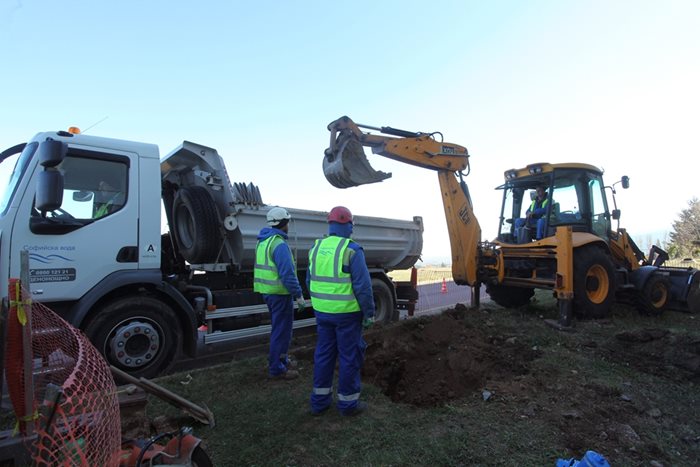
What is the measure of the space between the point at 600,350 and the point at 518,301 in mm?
3513

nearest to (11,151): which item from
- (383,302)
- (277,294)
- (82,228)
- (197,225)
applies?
(82,228)

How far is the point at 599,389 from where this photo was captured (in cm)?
392

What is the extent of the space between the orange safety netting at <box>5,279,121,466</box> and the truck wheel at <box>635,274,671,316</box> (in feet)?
28.1

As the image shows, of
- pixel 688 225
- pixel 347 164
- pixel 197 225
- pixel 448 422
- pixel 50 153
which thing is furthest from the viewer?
pixel 688 225

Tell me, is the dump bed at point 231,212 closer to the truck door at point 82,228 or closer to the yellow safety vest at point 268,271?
the truck door at point 82,228

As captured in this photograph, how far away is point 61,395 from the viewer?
1.73m

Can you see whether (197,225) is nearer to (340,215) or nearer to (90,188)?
(90,188)

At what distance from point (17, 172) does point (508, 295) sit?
7965 mm

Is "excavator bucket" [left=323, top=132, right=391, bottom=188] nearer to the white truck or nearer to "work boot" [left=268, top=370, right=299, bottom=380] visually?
the white truck

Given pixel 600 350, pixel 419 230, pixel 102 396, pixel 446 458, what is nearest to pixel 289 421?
pixel 446 458

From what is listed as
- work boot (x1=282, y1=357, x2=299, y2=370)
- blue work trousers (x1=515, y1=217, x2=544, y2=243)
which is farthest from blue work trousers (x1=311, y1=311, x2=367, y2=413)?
blue work trousers (x1=515, y1=217, x2=544, y2=243)

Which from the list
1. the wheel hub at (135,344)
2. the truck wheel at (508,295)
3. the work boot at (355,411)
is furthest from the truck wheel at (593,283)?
the wheel hub at (135,344)

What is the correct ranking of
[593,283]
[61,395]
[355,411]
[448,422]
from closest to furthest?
[61,395] < [448,422] < [355,411] < [593,283]

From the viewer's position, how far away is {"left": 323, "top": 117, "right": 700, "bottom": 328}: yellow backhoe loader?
6.47 m
